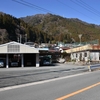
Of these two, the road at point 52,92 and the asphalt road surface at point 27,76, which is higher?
the asphalt road surface at point 27,76

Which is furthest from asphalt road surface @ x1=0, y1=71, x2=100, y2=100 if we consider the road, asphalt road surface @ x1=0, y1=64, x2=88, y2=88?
asphalt road surface @ x1=0, y1=64, x2=88, y2=88

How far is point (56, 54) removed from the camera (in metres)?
74.8

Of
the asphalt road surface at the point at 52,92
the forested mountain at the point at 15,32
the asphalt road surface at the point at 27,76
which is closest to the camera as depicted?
the asphalt road surface at the point at 52,92

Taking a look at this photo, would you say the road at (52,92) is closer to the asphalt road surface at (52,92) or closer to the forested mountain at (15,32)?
the asphalt road surface at (52,92)

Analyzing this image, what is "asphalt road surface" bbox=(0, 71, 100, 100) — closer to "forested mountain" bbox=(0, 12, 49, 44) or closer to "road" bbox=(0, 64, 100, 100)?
"road" bbox=(0, 64, 100, 100)

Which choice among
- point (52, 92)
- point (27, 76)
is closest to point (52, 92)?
point (52, 92)

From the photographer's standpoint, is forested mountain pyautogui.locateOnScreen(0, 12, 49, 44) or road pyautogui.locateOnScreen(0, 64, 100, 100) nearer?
road pyautogui.locateOnScreen(0, 64, 100, 100)

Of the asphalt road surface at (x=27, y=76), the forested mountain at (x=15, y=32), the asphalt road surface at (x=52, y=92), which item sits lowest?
the asphalt road surface at (x=52, y=92)

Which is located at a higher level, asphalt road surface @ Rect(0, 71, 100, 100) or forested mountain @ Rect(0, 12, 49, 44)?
forested mountain @ Rect(0, 12, 49, 44)

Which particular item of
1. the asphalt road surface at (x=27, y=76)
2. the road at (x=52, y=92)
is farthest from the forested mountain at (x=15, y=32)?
the road at (x=52, y=92)

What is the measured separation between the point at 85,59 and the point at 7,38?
102162 mm

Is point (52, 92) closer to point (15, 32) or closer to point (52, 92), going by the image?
point (52, 92)

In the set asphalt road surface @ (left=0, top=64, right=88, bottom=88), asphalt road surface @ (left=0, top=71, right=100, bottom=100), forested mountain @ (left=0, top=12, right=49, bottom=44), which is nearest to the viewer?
asphalt road surface @ (left=0, top=71, right=100, bottom=100)

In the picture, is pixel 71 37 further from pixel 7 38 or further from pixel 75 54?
pixel 75 54
